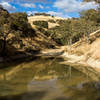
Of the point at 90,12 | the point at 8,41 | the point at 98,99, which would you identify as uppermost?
the point at 90,12

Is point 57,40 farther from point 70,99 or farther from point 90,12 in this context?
point 70,99

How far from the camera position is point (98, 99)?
12.1 meters

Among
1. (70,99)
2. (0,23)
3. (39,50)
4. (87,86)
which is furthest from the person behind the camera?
(39,50)

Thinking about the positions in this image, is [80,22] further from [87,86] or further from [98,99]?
[98,99]

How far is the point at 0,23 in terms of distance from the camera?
35156 mm

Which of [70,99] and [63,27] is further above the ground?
[63,27]

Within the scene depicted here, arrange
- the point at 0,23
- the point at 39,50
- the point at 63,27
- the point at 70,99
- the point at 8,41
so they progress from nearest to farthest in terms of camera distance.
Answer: the point at 70,99
the point at 0,23
the point at 63,27
the point at 8,41
the point at 39,50

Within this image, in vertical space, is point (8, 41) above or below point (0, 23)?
below

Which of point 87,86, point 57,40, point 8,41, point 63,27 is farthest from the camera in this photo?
point 57,40

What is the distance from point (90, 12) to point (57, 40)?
3344 cm

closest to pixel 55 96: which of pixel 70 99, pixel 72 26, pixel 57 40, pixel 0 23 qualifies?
pixel 70 99

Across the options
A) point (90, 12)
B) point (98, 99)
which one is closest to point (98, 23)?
point (90, 12)

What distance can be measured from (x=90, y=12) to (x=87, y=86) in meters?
34.6

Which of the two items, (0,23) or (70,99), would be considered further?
(0,23)
